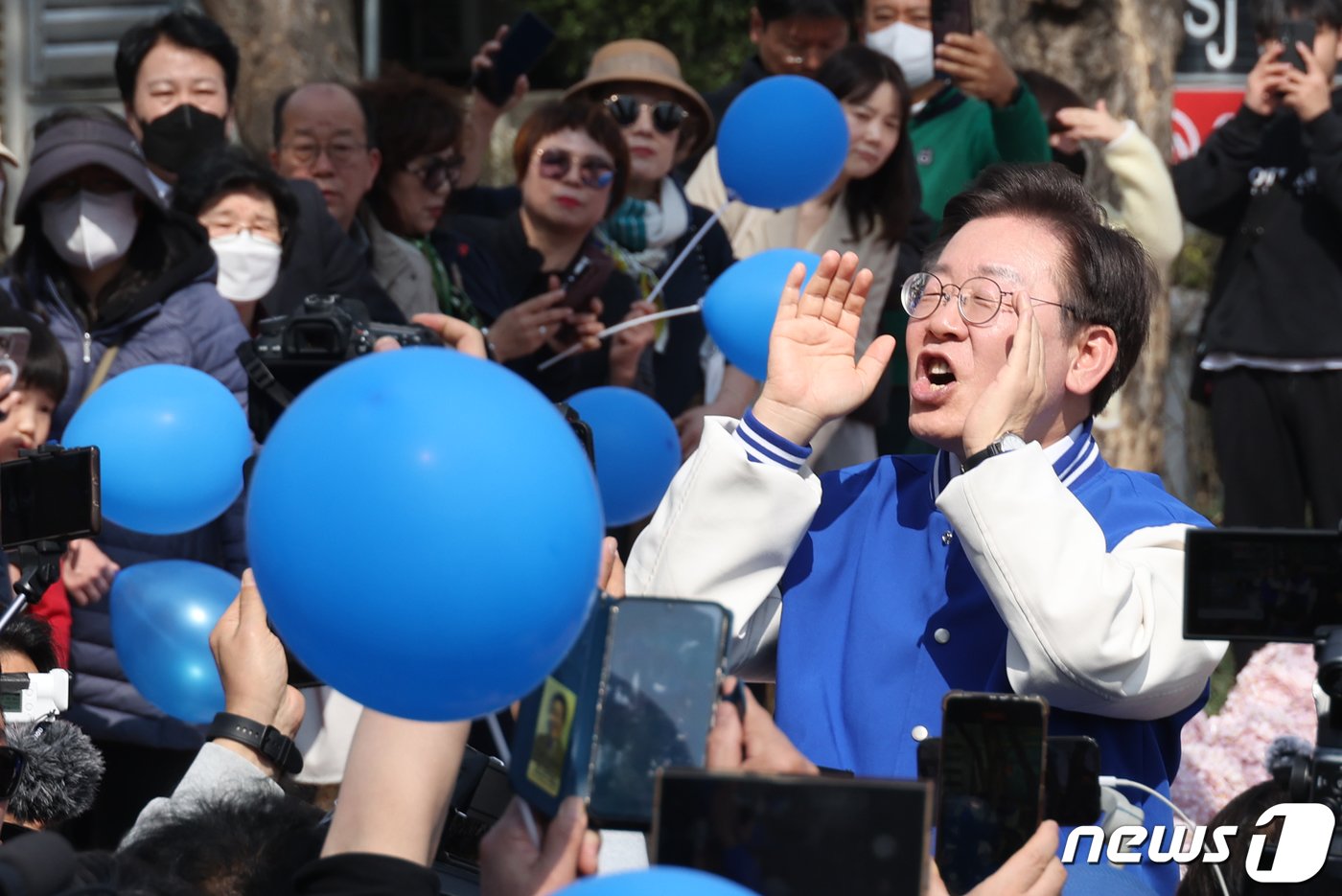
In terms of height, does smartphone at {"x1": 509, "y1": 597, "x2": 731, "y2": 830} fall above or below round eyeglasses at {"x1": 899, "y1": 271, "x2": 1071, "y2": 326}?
above

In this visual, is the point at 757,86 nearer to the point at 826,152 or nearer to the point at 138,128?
the point at 826,152

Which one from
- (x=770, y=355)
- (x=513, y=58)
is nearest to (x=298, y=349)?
(x=770, y=355)

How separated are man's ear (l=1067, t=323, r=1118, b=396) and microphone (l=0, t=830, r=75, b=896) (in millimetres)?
1713

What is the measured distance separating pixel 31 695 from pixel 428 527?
1.29 meters

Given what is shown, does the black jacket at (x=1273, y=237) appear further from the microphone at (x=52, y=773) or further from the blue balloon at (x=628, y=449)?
the microphone at (x=52, y=773)

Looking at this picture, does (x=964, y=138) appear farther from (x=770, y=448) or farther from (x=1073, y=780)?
(x=1073, y=780)

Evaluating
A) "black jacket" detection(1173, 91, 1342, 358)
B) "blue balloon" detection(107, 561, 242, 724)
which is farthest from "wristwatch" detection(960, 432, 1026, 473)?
"black jacket" detection(1173, 91, 1342, 358)

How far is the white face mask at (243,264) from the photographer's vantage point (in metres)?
4.83

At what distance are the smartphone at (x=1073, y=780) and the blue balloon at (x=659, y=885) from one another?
27.1 inches

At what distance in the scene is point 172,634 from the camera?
3.89 m

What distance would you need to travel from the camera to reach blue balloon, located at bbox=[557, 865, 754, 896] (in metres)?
1.48

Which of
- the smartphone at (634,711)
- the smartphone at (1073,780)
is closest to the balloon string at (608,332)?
the smartphone at (1073,780)

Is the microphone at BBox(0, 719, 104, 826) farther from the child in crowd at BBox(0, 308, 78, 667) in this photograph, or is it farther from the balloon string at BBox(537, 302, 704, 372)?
the balloon string at BBox(537, 302, 704, 372)

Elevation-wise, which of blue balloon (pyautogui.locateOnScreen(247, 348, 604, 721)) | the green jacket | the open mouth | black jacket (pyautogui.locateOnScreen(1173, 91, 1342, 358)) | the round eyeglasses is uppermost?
blue balloon (pyautogui.locateOnScreen(247, 348, 604, 721))
